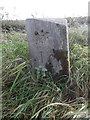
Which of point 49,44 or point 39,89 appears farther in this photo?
point 49,44

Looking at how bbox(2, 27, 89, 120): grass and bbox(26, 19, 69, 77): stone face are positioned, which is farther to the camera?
bbox(26, 19, 69, 77): stone face

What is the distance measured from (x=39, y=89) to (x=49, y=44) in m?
0.44

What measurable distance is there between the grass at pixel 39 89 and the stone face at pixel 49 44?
9 cm

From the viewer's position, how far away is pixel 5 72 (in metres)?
3.18

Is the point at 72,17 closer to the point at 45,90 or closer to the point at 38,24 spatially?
the point at 38,24

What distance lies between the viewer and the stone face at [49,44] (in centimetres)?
311

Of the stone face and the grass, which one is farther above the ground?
the stone face

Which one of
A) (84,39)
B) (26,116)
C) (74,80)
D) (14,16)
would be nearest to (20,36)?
(14,16)

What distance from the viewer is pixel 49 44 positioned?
10.4ft

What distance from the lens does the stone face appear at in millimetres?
3109

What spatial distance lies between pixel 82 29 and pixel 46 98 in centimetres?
185

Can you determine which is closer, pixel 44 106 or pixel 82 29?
pixel 44 106

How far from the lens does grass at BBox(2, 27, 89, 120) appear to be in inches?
109

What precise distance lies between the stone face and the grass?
0.29 ft
